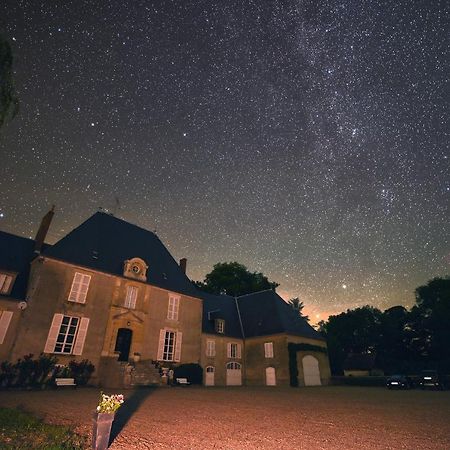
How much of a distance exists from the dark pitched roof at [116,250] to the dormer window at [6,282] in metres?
2.36

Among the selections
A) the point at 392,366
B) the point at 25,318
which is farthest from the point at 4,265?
the point at 392,366

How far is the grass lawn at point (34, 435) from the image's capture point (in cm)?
538

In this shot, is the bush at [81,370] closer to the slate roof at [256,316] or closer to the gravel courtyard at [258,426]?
the gravel courtyard at [258,426]

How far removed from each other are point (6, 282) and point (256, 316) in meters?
22.4

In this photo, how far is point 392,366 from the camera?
151 ft

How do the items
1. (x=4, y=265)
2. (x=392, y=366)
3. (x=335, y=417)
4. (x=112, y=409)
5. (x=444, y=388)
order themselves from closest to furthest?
(x=112, y=409) → (x=335, y=417) → (x=4, y=265) → (x=444, y=388) → (x=392, y=366)

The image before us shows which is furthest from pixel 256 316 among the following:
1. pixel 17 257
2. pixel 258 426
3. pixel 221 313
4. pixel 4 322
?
pixel 258 426

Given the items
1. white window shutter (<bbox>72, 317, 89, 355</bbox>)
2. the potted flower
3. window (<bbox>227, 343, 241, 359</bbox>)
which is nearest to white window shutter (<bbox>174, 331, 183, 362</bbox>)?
window (<bbox>227, 343, 241, 359</bbox>)

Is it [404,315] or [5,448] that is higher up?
[404,315]

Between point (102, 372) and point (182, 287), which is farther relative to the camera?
point (182, 287)

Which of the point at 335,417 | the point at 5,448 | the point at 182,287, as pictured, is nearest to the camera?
the point at 5,448

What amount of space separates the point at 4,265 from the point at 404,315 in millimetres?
53905

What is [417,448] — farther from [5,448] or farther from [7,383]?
[7,383]

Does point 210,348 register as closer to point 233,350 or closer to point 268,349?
point 233,350
